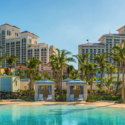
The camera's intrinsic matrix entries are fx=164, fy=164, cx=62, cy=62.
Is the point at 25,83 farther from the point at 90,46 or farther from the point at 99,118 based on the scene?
the point at 90,46

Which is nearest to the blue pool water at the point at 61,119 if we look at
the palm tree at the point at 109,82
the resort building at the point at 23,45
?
the palm tree at the point at 109,82

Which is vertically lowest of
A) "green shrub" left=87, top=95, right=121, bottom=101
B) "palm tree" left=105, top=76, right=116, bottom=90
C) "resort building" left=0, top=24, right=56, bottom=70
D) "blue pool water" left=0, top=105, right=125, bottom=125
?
"blue pool water" left=0, top=105, right=125, bottom=125

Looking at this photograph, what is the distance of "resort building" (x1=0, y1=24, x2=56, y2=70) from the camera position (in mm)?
91312

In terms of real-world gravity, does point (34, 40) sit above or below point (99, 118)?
above

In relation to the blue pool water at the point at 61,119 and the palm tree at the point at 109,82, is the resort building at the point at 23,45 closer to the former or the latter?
the palm tree at the point at 109,82

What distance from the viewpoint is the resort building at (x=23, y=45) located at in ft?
300

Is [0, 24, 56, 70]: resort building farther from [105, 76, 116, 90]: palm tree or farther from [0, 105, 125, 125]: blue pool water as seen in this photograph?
[0, 105, 125, 125]: blue pool water

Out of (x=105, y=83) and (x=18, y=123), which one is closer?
(x=18, y=123)

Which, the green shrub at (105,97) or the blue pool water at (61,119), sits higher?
the green shrub at (105,97)

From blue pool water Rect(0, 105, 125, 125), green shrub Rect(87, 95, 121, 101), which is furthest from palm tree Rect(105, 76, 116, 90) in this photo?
blue pool water Rect(0, 105, 125, 125)

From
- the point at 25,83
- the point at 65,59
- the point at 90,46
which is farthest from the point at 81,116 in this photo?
the point at 90,46

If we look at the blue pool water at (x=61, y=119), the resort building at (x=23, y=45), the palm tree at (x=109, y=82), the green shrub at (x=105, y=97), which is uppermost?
the resort building at (x=23, y=45)

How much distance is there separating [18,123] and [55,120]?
2620mm

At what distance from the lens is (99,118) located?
1242cm
